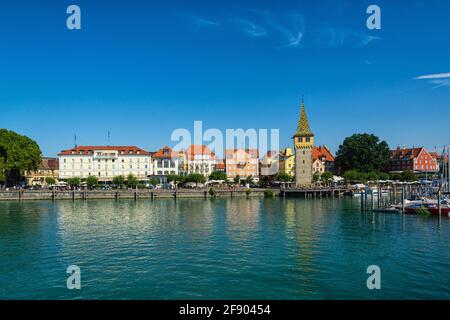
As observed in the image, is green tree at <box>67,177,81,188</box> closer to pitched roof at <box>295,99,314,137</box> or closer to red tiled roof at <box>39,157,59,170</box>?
red tiled roof at <box>39,157,59,170</box>

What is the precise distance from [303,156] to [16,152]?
204 ft

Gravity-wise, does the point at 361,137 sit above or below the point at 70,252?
above

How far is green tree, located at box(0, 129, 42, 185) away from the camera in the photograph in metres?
75.4

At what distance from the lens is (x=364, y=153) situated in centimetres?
10200

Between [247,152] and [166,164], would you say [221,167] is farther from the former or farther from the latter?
[166,164]

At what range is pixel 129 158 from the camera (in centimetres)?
9562

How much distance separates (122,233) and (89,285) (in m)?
13.6

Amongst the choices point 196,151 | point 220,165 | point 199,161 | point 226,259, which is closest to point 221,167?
point 220,165

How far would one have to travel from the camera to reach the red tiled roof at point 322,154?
112 meters

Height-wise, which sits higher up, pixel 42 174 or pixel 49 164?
pixel 49 164

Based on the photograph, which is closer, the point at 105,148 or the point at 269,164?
the point at 105,148

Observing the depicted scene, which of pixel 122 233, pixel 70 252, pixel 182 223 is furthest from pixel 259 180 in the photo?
pixel 70 252

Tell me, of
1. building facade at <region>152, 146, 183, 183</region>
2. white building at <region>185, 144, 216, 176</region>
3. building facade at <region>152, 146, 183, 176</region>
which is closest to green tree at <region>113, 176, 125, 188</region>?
building facade at <region>152, 146, 183, 183</region>
